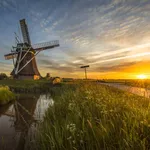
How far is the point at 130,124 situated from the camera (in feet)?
10.9

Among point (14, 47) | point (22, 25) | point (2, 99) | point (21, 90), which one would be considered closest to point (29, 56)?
point (14, 47)

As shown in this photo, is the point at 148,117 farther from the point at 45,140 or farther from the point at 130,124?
the point at 45,140

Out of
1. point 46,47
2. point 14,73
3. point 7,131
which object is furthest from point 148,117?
point 14,73

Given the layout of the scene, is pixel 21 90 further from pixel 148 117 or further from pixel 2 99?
pixel 148 117

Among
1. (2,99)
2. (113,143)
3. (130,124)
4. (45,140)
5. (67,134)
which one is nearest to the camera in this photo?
(113,143)

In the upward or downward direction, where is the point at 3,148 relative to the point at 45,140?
downward

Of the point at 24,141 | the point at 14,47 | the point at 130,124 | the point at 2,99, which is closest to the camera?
the point at 130,124

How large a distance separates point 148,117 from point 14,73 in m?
Answer: 39.3

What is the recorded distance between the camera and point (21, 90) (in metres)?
27.9

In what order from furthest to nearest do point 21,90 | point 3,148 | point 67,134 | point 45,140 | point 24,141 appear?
point 21,90, point 24,141, point 3,148, point 45,140, point 67,134

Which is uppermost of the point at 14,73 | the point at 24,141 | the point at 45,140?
the point at 14,73

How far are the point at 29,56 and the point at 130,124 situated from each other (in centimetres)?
3826

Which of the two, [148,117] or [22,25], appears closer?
[148,117]

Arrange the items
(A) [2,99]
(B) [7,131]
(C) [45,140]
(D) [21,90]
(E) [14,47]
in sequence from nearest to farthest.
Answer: (C) [45,140], (B) [7,131], (A) [2,99], (D) [21,90], (E) [14,47]
